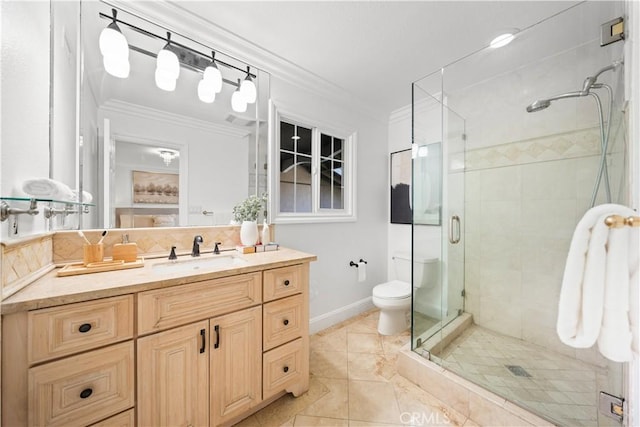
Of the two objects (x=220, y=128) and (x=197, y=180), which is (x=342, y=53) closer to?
(x=220, y=128)

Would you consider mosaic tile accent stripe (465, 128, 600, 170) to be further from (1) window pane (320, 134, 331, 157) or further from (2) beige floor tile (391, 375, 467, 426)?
(2) beige floor tile (391, 375, 467, 426)

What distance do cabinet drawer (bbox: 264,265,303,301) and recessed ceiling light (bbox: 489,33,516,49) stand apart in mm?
2072

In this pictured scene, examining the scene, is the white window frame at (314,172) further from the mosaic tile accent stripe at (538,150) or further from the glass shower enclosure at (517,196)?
the mosaic tile accent stripe at (538,150)

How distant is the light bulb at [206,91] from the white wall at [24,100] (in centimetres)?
72

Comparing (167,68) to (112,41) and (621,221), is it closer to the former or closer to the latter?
(112,41)

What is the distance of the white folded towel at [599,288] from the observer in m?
0.73

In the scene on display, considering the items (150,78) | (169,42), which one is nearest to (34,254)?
(150,78)

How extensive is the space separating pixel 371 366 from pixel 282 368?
0.77 meters

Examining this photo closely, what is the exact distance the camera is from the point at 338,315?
94.1 inches

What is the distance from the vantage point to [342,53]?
6.02 feet

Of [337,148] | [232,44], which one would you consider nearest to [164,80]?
[232,44]

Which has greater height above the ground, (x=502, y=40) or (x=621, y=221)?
(x=502, y=40)

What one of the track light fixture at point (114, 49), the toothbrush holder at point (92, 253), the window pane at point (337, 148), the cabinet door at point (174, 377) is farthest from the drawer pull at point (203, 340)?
the window pane at point (337, 148)

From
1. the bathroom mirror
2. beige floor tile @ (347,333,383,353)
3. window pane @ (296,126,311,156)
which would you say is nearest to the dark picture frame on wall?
window pane @ (296,126,311,156)
